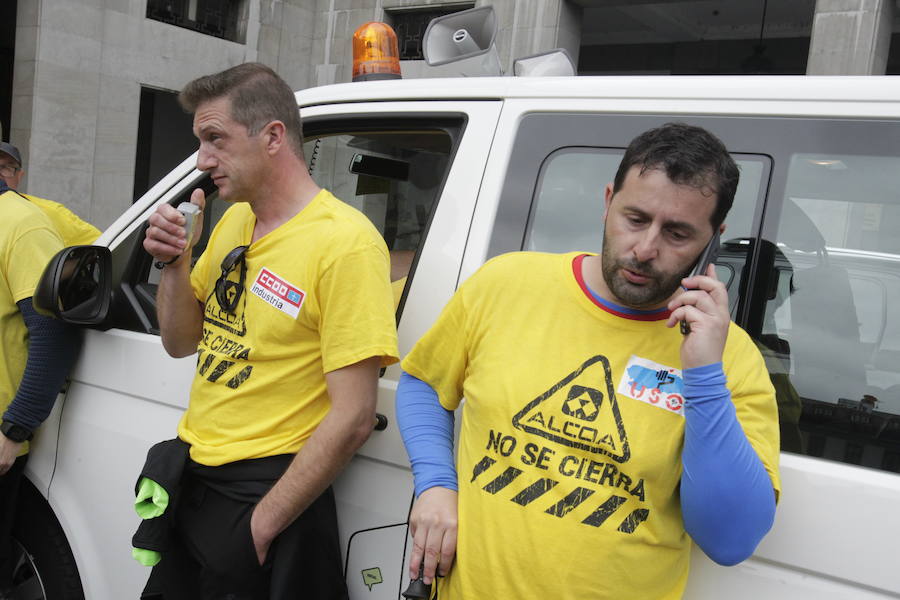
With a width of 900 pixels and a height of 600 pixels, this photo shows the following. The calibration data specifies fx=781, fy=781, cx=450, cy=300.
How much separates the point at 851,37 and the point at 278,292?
7.65m

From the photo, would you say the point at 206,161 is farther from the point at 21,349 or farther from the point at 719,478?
the point at 719,478

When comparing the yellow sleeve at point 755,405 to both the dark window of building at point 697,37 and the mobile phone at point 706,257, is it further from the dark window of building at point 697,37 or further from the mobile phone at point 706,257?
the dark window of building at point 697,37

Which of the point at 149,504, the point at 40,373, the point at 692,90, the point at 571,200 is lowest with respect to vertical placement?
the point at 149,504

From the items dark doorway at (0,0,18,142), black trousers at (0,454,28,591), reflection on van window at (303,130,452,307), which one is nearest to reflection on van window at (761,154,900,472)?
reflection on van window at (303,130,452,307)

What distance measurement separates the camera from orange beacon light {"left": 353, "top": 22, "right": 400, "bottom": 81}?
241 centimetres

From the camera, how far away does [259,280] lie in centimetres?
187

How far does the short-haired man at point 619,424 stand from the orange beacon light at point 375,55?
3.89 ft

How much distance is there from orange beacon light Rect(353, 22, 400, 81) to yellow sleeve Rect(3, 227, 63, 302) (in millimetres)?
1139

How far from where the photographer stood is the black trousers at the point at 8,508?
2463mm

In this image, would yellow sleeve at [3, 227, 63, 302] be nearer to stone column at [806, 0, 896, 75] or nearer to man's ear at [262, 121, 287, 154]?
man's ear at [262, 121, 287, 154]

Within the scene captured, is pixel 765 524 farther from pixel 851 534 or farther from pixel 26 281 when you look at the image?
pixel 26 281

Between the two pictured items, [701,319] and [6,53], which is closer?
[701,319]

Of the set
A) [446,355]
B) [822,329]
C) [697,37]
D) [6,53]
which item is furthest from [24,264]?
[6,53]

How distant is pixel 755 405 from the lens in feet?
4.28
